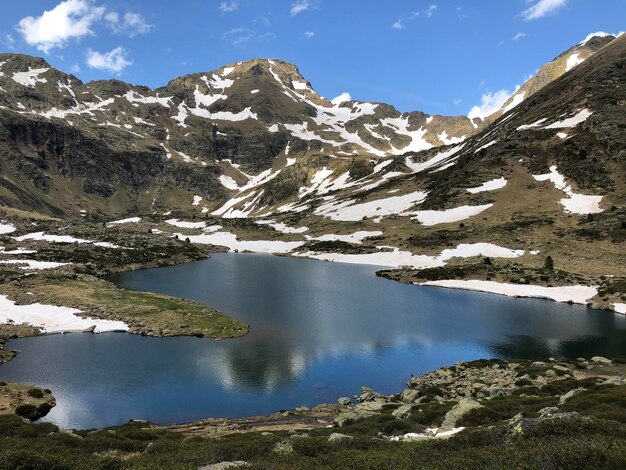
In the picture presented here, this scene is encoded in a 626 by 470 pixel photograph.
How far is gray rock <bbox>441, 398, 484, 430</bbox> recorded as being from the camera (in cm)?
2298

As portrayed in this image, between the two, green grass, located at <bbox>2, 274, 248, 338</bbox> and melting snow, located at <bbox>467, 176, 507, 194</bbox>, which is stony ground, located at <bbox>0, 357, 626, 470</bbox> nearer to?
green grass, located at <bbox>2, 274, 248, 338</bbox>

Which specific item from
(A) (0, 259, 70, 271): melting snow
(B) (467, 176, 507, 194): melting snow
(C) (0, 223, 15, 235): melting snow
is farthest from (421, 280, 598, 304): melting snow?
(C) (0, 223, 15, 235): melting snow

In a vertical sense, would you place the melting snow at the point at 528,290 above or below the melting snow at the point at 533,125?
below

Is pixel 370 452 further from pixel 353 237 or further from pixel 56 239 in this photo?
pixel 353 237

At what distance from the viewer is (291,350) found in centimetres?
4694

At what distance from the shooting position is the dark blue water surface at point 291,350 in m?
34.9

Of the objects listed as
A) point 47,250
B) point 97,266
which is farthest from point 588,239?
point 47,250

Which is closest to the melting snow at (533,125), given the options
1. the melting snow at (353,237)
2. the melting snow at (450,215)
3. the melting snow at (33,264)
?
the melting snow at (450,215)

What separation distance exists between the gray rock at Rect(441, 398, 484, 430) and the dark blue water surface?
14048mm

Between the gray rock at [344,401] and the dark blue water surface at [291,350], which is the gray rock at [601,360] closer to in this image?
the dark blue water surface at [291,350]

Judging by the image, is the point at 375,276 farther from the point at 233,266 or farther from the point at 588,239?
the point at 588,239

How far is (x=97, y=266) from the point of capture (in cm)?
9694

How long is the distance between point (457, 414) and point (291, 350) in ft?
84.6

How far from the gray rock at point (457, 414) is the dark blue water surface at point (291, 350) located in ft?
46.1
